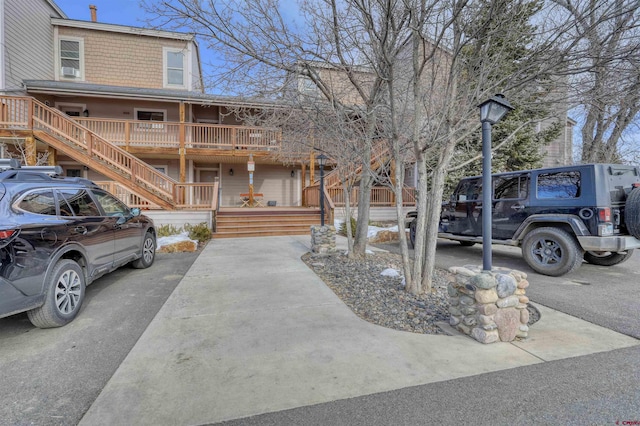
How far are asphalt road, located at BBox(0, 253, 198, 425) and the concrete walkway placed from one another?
157mm

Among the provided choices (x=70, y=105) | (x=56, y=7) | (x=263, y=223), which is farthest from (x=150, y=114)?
(x=263, y=223)

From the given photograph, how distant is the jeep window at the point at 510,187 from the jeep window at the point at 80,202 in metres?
7.30

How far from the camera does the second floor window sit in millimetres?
13330

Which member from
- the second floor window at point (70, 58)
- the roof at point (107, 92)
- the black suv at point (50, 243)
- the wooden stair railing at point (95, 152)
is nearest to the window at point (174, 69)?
the roof at point (107, 92)

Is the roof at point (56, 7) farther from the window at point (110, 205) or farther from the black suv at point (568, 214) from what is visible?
the black suv at point (568, 214)

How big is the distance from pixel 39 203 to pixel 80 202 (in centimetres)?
79

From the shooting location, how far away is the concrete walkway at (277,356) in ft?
6.87

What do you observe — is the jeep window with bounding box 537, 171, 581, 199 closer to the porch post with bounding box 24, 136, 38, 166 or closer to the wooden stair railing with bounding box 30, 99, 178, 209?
the wooden stair railing with bounding box 30, 99, 178, 209

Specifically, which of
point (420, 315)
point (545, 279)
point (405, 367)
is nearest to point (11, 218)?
point (405, 367)

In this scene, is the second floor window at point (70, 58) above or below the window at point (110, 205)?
above

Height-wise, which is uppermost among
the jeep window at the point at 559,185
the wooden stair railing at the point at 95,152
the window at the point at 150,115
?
the window at the point at 150,115

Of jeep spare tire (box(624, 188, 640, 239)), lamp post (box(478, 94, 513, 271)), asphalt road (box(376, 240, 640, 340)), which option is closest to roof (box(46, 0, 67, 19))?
lamp post (box(478, 94, 513, 271))

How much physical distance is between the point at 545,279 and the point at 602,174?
1.90 meters

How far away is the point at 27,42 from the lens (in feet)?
39.1
